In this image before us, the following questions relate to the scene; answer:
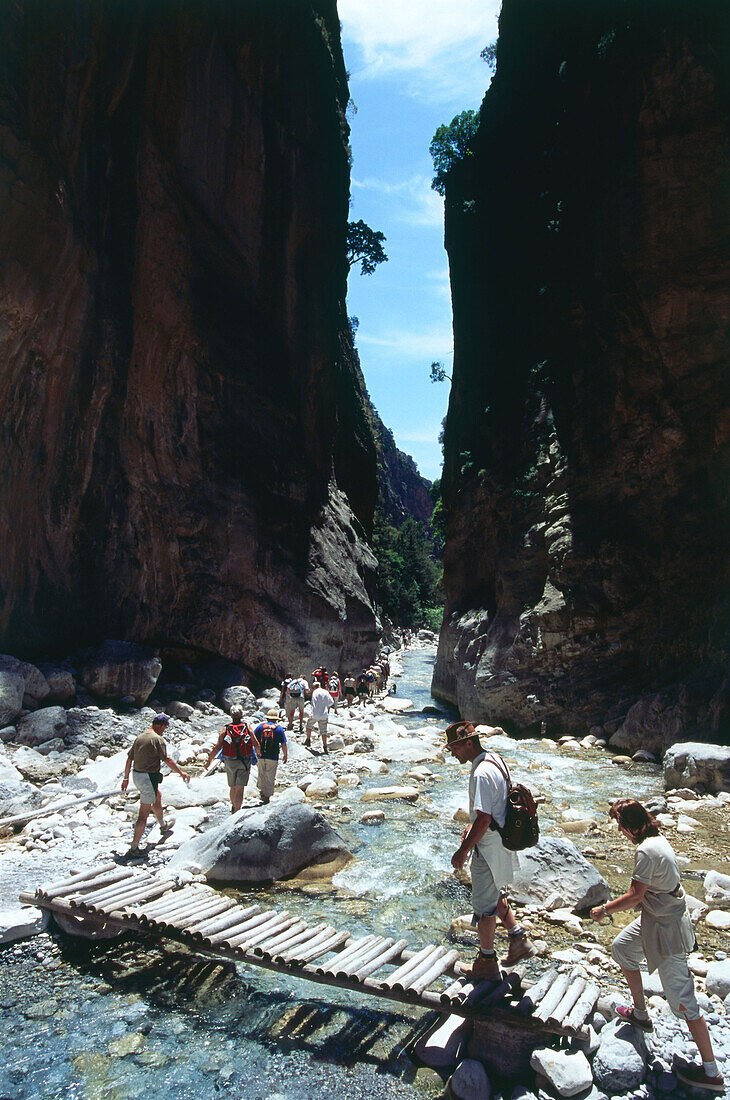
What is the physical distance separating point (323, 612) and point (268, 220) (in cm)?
1495

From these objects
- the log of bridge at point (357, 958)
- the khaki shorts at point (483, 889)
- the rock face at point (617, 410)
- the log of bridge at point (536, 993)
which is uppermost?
the rock face at point (617, 410)

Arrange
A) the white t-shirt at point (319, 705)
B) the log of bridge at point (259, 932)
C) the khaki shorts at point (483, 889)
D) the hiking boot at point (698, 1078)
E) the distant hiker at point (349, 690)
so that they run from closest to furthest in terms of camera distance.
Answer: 1. the hiking boot at point (698, 1078)
2. the khaki shorts at point (483, 889)
3. the log of bridge at point (259, 932)
4. the white t-shirt at point (319, 705)
5. the distant hiker at point (349, 690)

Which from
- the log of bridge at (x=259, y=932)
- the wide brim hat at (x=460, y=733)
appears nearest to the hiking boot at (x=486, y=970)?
the wide brim hat at (x=460, y=733)

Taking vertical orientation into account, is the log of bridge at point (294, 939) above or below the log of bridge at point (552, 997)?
below

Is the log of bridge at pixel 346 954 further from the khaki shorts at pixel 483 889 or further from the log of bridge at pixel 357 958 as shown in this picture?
the khaki shorts at pixel 483 889

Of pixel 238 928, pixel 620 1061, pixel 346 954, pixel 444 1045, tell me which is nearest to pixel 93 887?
pixel 238 928

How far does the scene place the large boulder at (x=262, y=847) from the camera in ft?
23.3

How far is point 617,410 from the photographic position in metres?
17.8

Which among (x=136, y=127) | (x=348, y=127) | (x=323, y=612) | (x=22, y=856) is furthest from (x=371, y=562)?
(x=22, y=856)

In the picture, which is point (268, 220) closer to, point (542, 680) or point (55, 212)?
point (55, 212)

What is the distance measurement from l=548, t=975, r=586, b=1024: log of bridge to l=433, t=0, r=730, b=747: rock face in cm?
1053

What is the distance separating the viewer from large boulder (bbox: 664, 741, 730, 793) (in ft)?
34.3

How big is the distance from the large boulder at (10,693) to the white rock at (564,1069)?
440 inches

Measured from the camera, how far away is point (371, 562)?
101 ft
